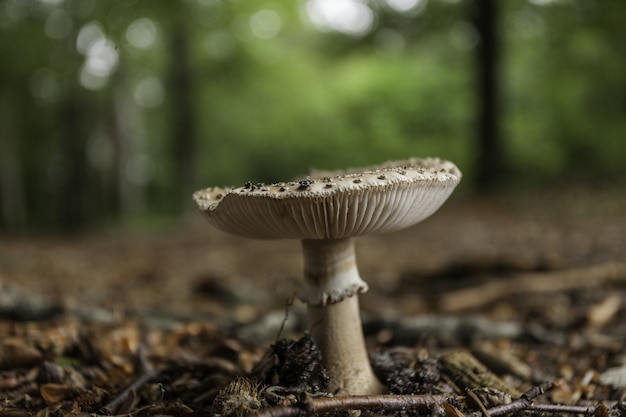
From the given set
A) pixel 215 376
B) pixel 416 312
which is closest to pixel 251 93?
pixel 416 312

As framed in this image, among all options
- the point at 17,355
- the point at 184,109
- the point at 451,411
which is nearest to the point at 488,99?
the point at 184,109

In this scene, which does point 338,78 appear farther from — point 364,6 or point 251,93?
point 364,6

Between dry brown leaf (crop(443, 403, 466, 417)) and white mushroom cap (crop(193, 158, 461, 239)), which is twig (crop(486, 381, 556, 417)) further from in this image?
white mushroom cap (crop(193, 158, 461, 239))

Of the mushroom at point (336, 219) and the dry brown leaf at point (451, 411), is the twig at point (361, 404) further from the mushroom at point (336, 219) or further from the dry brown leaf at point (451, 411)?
the mushroom at point (336, 219)

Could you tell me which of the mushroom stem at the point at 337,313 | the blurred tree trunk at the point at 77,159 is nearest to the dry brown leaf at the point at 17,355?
the mushroom stem at the point at 337,313

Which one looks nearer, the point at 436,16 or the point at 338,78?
the point at 436,16
